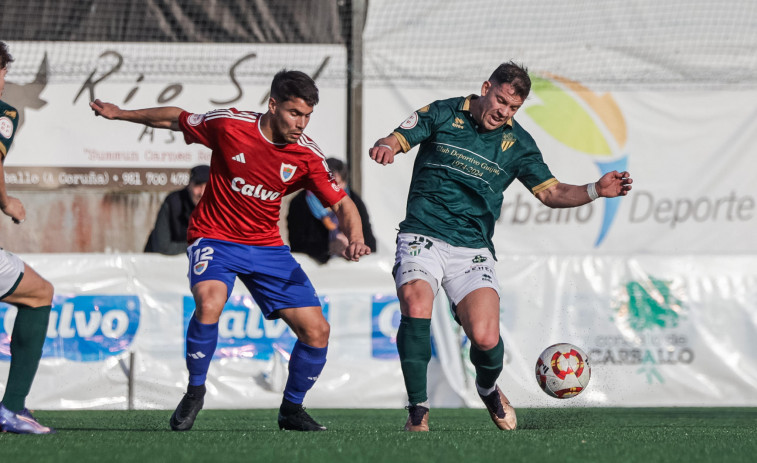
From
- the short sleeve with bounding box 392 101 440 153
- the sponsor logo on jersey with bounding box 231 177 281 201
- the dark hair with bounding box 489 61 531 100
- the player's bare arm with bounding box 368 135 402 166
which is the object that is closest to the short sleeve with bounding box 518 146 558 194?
the dark hair with bounding box 489 61 531 100

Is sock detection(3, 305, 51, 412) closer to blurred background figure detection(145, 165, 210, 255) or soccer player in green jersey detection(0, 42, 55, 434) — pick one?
soccer player in green jersey detection(0, 42, 55, 434)

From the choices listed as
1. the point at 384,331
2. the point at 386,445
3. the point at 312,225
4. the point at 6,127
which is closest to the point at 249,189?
the point at 6,127

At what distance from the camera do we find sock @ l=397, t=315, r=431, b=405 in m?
6.09

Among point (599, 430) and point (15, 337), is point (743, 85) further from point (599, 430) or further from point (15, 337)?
point (15, 337)

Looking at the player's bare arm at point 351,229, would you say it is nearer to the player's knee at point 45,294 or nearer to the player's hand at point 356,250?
the player's hand at point 356,250

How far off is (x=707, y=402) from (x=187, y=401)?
18.1ft

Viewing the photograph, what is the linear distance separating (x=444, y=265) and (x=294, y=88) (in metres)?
1.41

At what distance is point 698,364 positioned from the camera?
9602mm

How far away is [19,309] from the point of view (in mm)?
5664

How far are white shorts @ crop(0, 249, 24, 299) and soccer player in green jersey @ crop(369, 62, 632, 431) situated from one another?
215 cm

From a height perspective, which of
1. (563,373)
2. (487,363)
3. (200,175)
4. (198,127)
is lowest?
(563,373)

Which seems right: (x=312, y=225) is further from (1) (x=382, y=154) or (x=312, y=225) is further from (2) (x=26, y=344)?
(2) (x=26, y=344)

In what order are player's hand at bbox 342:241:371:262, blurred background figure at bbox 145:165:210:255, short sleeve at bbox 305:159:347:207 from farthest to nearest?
1. blurred background figure at bbox 145:165:210:255
2. short sleeve at bbox 305:159:347:207
3. player's hand at bbox 342:241:371:262

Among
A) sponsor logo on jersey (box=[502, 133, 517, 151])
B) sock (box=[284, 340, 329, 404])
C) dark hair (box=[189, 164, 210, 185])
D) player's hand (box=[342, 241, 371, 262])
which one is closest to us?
player's hand (box=[342, 241, 371, 262])
